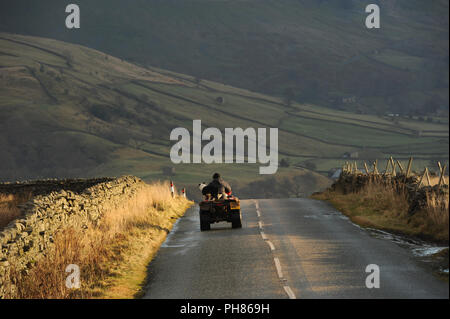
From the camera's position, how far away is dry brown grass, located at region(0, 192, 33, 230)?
2747 cm

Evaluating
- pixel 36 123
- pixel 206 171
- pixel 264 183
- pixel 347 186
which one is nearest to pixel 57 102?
pixel 36 123

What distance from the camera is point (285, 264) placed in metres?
16.4

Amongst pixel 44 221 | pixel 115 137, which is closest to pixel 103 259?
pixel 44 221

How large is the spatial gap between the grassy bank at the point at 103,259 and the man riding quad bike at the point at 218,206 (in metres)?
1.80

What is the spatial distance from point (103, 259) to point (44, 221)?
6.27ft

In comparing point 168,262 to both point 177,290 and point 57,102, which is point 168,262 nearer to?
point 177,290

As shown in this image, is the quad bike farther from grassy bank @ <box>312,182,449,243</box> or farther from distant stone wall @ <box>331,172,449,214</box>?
distant stone wall @ <box>331,172,449,214</box>

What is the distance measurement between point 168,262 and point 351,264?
209 inches

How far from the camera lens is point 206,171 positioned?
134250 millimetres

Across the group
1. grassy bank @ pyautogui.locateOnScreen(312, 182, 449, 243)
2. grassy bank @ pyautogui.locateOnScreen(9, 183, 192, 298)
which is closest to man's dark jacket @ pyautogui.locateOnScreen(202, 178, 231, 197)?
grassy bank @ pyautogui.locateOnScreen(9, 183, 192, 298)

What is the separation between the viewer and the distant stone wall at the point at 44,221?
1438 centimetres

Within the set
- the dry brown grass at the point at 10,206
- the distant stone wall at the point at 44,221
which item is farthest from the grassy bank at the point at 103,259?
the dry brown grass at the point at 10,206

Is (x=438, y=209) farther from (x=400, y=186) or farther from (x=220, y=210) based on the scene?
(x=220, y=210)

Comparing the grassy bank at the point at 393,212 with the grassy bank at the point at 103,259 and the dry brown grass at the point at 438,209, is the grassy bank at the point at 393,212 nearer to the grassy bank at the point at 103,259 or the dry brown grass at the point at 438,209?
the dry brown grass at the point at 438,209
